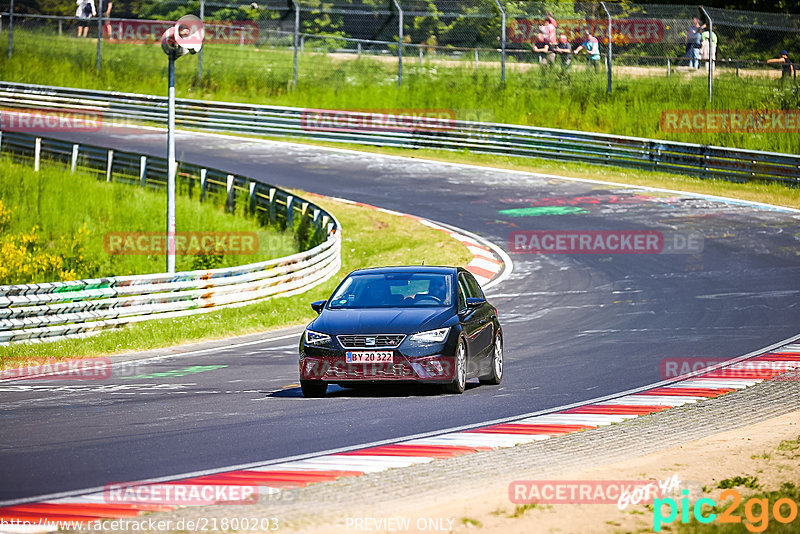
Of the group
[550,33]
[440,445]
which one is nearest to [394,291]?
[440,445]

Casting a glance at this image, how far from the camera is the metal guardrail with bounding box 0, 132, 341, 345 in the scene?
17516 millimetres

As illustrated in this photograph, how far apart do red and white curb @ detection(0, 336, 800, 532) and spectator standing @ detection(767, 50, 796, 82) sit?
975 inches

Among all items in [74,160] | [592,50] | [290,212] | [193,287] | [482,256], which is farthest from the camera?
[592,50]

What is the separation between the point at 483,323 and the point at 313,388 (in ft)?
7.20

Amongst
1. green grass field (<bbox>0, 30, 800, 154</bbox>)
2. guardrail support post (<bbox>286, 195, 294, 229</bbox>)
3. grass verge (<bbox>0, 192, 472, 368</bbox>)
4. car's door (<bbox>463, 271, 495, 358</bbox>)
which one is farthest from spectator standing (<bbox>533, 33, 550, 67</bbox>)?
car's door (<bbox>463, 271, 495, 358</bbox>)

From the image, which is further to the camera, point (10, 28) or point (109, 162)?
point (10, 28)

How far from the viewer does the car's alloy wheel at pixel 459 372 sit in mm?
11914

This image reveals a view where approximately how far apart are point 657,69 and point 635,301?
819 inches

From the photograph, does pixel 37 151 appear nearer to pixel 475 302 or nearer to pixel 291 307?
pixel 291 307

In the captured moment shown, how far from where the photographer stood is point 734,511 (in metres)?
7.15

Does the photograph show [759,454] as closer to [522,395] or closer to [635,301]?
[522,395]

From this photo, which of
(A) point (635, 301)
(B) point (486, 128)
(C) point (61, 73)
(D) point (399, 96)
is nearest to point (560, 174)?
(B) point (486, 128)

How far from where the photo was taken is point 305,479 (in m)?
8.27

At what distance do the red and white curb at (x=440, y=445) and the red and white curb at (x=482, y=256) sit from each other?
9.30 metres
